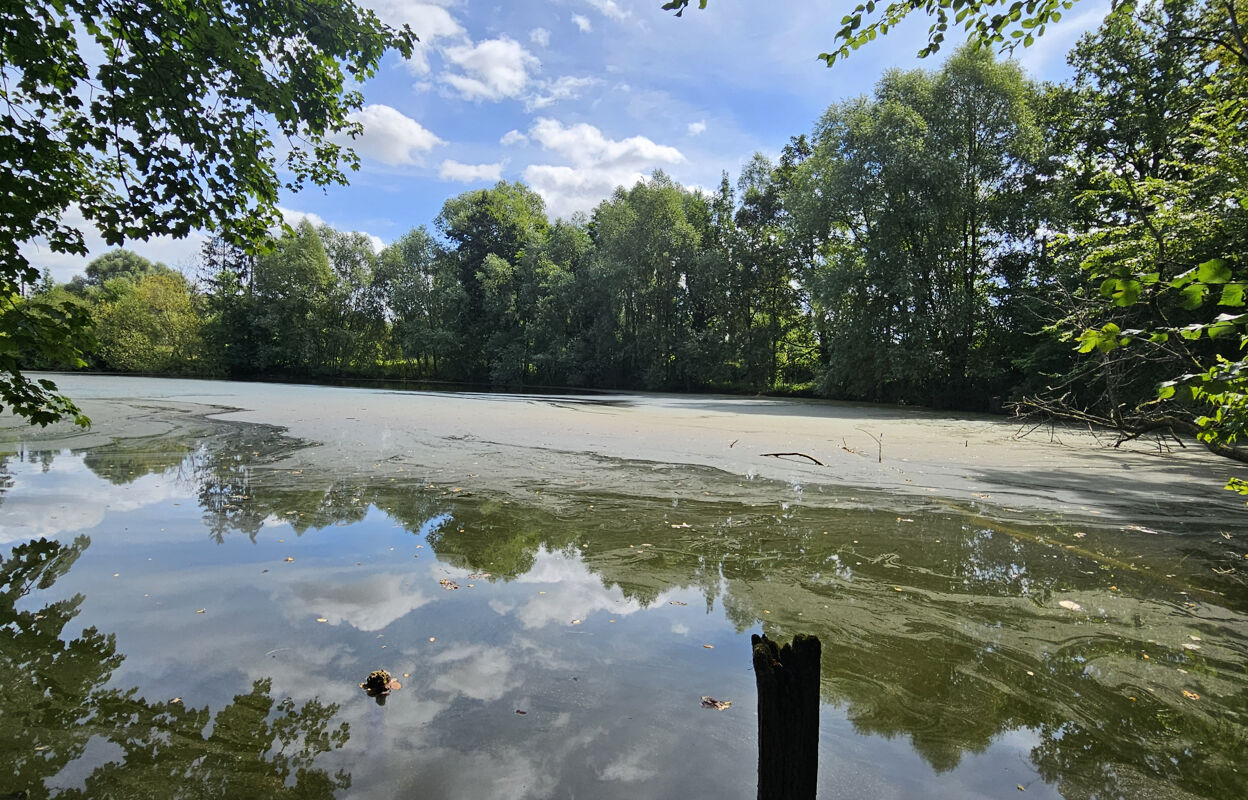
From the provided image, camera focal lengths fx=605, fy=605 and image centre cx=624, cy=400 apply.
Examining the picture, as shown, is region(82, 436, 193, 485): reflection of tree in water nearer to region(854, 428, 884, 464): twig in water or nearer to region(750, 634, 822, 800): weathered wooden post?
region(750, 634, 822, 800): weathered wooden post

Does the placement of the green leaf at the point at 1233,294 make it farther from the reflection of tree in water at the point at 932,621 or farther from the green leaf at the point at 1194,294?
the reflection of tree in water at the point at 932,621

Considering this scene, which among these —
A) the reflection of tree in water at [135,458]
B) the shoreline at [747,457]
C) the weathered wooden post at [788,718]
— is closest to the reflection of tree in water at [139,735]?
the weathered wooden post at [788,718]

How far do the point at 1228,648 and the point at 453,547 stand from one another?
473 centimetres

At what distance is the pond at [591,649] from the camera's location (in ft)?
7.02

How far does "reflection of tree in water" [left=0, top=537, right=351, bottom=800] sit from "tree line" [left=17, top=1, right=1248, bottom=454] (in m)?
1.63

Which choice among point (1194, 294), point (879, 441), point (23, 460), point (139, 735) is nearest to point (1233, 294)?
point (1194, 294)

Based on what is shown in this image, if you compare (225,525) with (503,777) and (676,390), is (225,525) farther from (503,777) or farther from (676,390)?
(676,390)

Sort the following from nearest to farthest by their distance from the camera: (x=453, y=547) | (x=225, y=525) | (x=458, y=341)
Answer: (x=453, y=547) → (x=225, y=525) → (x=458, y=341)

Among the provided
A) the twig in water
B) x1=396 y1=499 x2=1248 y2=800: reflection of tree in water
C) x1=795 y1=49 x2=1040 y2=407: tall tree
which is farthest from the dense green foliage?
x1=795 y1=49 x2=1040 y2=407: tall tree

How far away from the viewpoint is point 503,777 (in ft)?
6.85

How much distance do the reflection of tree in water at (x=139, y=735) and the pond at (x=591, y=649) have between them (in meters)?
0.01

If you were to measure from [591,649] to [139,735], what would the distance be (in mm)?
1835

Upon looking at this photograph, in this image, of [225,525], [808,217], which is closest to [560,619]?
[225,525]

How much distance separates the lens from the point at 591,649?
309 cm
